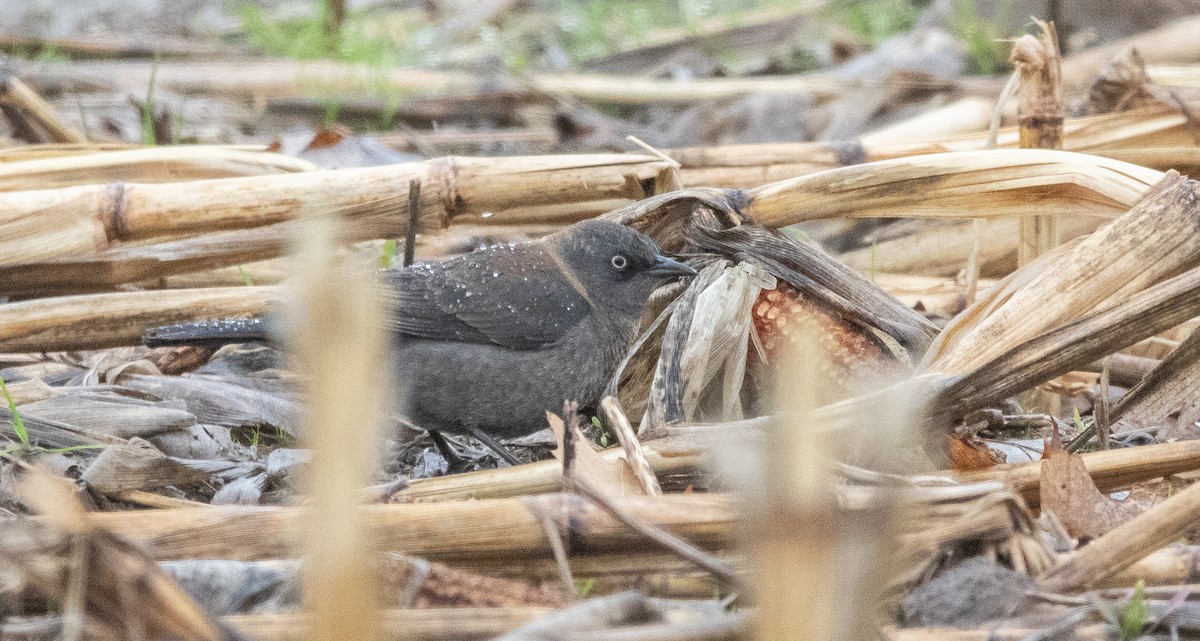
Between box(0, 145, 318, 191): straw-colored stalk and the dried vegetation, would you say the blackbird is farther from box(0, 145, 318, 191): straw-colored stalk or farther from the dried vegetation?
box(0, 145, 318, 191): straw-colored stalk

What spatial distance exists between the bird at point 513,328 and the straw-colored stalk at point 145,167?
73 cm

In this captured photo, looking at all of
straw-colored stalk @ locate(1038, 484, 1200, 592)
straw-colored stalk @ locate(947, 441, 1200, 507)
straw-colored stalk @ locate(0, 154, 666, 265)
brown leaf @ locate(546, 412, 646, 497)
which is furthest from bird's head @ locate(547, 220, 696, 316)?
straw-colored stalk @ locate(1038, 484, 1200, 592)

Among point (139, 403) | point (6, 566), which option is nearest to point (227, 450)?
point (139, 403)

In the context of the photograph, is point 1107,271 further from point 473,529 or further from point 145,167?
point 145,167

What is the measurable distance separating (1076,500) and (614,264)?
1884mm

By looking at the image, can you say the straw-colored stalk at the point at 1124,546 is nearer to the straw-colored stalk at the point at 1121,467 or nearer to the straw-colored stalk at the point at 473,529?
the straw-colored stalk at the point at 1121,467

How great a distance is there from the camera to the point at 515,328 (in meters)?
4.04

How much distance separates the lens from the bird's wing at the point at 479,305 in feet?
13.2

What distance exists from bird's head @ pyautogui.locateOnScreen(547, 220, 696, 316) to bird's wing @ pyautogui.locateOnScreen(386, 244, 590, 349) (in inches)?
2.8

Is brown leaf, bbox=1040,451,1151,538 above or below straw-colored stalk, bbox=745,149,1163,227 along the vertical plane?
below

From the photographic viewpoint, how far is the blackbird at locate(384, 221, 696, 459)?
13.0 feet

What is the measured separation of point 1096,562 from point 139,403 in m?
2.59

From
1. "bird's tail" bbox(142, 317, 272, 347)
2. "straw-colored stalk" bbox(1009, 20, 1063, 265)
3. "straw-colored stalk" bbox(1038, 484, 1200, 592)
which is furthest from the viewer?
"straw-colored stalk" bbox(1009, 20, 1063, 265)

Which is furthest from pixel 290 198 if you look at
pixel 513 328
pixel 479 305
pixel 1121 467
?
pixel 1121 467
